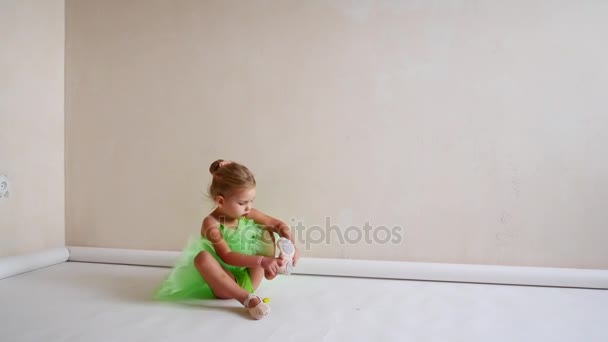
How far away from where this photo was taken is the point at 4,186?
2.37 metres

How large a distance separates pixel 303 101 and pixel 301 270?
88 centimetres

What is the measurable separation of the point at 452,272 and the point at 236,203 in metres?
1.06

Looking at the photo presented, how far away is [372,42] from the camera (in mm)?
2383

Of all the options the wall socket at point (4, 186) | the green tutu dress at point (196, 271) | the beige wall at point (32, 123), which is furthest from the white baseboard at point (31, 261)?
the green tutu dress at point (196, 271)

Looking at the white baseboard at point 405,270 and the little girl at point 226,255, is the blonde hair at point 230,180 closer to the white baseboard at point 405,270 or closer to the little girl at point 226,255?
the little girl at point 226,255

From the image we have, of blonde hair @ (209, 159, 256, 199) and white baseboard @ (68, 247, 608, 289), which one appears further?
white baseboard @ (68, 247, 608, 289)

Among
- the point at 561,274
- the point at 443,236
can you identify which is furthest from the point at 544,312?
the point at 443,236

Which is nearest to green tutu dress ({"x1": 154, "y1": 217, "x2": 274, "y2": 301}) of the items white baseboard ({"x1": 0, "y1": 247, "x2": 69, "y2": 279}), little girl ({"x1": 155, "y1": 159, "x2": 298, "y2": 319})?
little girl ({"x1": 155, "y1": 159, "x2": 298, "y2": 319})

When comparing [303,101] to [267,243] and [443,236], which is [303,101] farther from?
[443,236]

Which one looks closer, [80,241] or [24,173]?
[24,173]

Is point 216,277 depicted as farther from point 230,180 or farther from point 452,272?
point 452,272

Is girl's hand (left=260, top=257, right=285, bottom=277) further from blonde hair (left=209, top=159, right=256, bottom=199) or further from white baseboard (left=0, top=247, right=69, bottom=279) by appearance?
white baseboard (left=0, top=247, right=69, bottom=279)

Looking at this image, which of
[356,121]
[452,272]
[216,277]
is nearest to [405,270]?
[452,272]

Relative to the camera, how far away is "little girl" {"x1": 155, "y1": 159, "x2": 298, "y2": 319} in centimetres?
179
